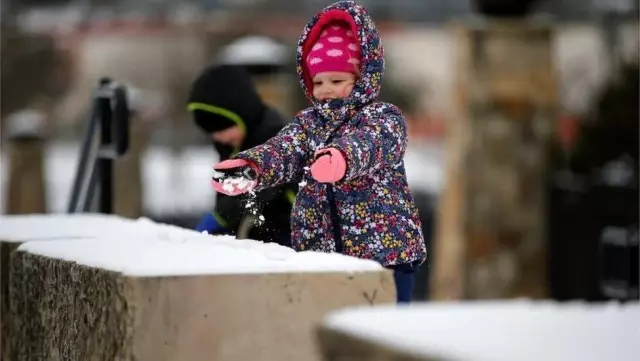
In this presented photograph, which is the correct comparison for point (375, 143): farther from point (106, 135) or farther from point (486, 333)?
point (106, 135)

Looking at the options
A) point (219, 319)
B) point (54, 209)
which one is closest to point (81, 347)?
point (219, 319)

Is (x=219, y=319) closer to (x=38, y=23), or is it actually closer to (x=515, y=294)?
(x=515, y=294)

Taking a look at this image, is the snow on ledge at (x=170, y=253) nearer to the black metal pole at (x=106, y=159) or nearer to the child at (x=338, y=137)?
the child at (x=338, y=137)

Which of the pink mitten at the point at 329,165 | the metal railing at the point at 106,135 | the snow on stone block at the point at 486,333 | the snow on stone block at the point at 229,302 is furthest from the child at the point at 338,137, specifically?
the metal railing at the point at 106,135

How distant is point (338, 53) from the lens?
456 cm

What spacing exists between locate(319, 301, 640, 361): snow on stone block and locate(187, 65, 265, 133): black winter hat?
102 inches

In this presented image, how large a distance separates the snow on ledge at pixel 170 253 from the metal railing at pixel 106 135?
7.63 ft

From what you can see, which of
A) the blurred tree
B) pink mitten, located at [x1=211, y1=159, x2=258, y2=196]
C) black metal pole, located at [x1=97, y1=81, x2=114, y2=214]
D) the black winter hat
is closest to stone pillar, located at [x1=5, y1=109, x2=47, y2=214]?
the blurred tree

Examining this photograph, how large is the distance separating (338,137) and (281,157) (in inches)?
6.6

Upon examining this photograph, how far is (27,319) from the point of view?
4781mm

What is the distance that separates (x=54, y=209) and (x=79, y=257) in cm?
1509

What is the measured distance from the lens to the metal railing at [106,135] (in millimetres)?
7500

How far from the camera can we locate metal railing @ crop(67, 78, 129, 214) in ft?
24.6

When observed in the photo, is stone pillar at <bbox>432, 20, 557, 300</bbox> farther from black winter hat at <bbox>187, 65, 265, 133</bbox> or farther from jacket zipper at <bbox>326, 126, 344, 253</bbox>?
jacket zipper at <bbox>326, 126, 344, 253</bbox>
